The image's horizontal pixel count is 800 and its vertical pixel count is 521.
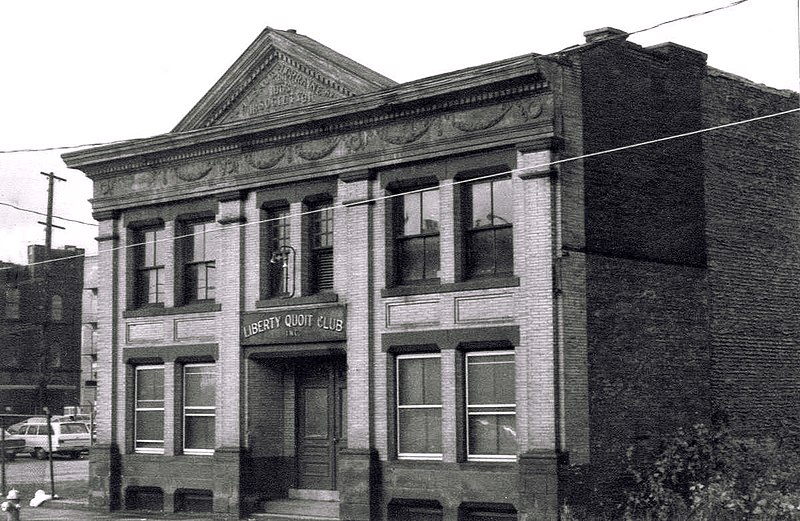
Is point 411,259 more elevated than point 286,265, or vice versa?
point 286,265

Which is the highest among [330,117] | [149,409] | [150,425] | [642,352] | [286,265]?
[330,117]

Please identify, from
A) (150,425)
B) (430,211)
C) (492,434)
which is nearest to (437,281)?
(430,211)

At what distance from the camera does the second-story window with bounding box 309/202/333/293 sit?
23.3 meters

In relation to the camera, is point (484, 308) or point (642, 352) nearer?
point (484, 308)

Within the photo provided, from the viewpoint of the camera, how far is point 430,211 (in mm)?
21578

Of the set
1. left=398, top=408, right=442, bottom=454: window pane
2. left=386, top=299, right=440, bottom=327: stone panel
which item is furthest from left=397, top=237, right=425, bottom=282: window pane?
left=398, top=408, right=442, bottom=454: window pane

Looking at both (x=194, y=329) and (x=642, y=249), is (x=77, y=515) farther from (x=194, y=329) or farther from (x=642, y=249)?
(x=642, y=249)

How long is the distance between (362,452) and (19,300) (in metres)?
53.6

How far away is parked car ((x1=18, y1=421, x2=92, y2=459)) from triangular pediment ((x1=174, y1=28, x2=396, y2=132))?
2635cm

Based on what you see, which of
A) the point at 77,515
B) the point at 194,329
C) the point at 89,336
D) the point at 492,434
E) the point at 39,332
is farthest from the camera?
the point at 89,336

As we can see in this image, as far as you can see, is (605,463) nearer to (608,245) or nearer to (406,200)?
(608,245)

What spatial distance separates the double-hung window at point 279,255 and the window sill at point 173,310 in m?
1.40

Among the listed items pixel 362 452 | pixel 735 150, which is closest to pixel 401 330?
pixel 362 452

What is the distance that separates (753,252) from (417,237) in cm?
659
